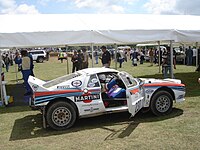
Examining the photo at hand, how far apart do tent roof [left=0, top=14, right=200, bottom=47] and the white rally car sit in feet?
8.39

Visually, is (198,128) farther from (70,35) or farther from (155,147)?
(70,35)

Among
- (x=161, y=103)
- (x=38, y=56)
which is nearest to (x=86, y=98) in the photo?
(x=161, y=103)

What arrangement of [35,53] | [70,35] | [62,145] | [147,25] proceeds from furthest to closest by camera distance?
[35,53]
[147,25]
[70,35]
[62,145]

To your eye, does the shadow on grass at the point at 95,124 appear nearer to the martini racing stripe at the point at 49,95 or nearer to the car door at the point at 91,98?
the car door at the point at 91,98

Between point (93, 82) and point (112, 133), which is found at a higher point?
point (93, 82)

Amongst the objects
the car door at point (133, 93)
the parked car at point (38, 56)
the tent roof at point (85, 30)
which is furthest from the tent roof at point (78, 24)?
the parked car at point (38, 56)

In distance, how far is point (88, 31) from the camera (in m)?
9.02

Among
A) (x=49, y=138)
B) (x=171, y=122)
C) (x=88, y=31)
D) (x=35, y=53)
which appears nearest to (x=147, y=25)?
(x=88, y=31)

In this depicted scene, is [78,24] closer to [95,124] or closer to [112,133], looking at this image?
[95,124]

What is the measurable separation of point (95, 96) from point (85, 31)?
3.47 m

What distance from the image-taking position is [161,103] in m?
6.75

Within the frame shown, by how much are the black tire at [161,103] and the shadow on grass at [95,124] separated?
0.48ft

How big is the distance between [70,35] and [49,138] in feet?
13.9

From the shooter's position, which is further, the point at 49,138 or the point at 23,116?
the point at 23,116
